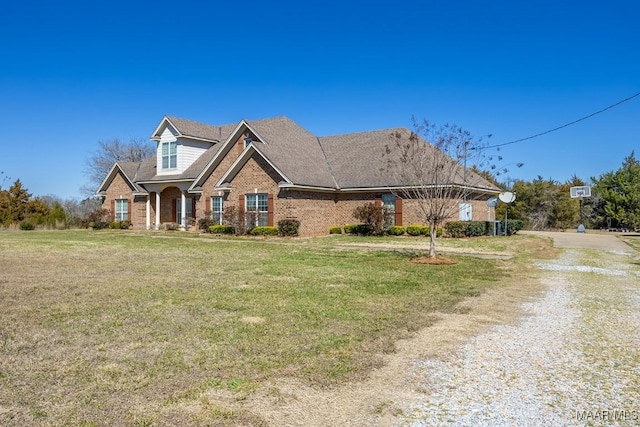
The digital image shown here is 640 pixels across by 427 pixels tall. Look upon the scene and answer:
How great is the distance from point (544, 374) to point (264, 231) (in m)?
21.7

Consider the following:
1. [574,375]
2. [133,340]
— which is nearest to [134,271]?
[133,340]

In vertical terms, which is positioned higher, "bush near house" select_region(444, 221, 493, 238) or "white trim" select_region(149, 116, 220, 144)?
"white trim" select_region(149, 116, 220, 144)

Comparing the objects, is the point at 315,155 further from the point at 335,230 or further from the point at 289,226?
the point at 289,226

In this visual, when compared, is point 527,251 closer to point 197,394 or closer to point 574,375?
point 574,375

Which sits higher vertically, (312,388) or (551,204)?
(551,204)

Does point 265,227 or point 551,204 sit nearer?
point 265,227

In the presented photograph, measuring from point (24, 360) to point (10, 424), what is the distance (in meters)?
1.67

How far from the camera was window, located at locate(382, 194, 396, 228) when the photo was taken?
27.1m

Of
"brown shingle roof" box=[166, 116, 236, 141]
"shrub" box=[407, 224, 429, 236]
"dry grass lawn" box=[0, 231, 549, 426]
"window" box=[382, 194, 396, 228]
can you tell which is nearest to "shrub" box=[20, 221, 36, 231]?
"brown shingle roof" box=[166, 116, 236, 141]

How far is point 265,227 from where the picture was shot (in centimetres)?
2595

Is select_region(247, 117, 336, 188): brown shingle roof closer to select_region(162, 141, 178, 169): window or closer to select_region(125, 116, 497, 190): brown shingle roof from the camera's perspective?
select_region(125, 116, 497, 190): brown shingle roof

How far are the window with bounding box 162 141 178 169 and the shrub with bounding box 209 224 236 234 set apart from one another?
7.55 m

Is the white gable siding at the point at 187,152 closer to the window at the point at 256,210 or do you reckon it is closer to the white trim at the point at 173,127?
the white trim at the point at 173,127

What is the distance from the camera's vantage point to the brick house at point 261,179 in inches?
1037
